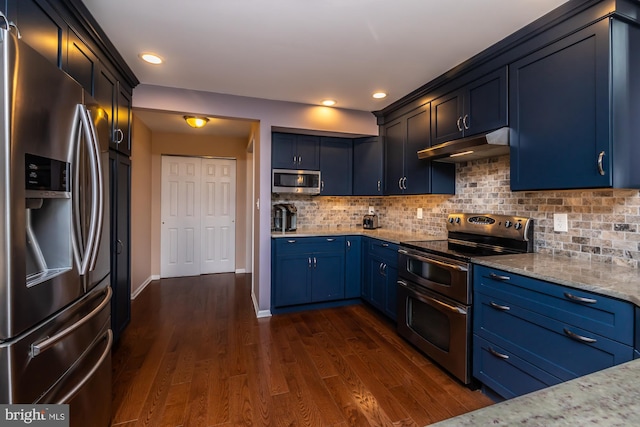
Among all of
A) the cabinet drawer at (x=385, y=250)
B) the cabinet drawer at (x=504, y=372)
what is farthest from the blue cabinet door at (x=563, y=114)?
the cabinet drawer at (x=385, y=250)

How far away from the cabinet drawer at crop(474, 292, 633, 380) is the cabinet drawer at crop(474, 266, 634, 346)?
0.03 metres

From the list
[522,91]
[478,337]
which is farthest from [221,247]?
[522,91]

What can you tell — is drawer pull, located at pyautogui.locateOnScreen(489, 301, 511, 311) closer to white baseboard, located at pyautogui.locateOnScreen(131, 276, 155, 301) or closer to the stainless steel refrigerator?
the stainless steel refrigerator

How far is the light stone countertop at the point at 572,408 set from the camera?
1.57 ft

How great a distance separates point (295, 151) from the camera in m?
3.51

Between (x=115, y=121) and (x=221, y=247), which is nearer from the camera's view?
(x=115, y=121)

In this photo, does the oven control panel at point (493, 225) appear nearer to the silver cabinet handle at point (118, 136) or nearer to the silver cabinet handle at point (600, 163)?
the silver cabinet handle at point (600, 163)

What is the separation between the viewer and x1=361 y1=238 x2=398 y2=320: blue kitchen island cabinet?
294cm

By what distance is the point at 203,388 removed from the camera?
78.0 inches

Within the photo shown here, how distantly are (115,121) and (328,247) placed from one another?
91.7 inches

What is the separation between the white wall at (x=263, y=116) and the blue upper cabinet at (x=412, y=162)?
1.28ft

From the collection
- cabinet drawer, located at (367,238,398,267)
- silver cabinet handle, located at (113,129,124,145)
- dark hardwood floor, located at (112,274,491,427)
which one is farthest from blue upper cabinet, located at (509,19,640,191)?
silver cabinet handle, located at (113,129,124,145)

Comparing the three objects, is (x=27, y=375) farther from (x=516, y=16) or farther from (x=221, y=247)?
(x=221, y=247)

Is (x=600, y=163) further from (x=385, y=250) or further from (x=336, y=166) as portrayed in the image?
(x=336, y=166)
